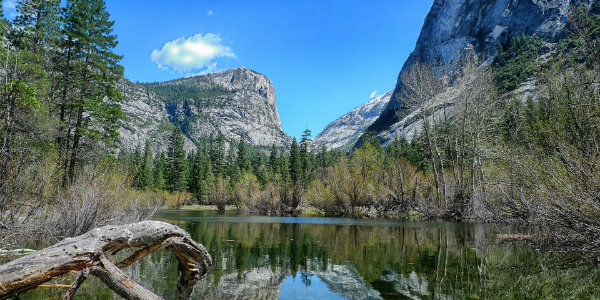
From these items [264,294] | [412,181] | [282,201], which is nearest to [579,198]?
[264,294]

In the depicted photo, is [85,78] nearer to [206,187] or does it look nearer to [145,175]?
[206,187]

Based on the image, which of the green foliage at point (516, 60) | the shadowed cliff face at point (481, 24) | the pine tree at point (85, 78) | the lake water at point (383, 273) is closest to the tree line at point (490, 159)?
the green foliage at point (516, 60)

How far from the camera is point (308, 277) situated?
28.0 feet

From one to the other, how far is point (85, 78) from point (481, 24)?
131017mm

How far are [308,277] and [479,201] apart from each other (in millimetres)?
19096

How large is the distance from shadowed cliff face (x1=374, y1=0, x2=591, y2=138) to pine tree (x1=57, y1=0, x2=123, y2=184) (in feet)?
265

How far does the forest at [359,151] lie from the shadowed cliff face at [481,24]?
64.5 metres

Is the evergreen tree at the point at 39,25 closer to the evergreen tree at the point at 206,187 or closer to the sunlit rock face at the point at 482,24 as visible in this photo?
the evergreen tree at the point at 206,187

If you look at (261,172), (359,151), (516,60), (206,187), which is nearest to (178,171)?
(206,187)

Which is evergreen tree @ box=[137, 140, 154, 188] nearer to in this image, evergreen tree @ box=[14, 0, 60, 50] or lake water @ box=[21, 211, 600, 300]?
evergreen tree @ box=[14, 0, 60, 50]

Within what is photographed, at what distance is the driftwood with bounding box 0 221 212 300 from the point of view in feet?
12.9

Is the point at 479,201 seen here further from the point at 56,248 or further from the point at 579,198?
the point at 56,248

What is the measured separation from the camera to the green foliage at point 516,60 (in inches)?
3002

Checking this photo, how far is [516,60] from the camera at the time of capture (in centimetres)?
8662
